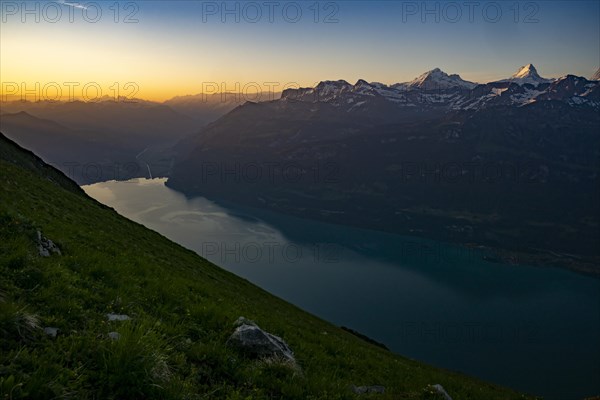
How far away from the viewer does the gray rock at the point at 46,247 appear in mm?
12293

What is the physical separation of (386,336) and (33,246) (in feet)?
437

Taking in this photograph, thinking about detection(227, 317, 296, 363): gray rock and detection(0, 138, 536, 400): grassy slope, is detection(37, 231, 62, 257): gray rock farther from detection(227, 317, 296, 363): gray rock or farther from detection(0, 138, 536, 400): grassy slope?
detection(227, 317, 296, 363): gray rock

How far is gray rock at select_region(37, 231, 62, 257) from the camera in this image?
12.3 meters

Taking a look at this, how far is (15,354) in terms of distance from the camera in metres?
5.81

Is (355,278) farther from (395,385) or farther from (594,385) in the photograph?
(395,385)

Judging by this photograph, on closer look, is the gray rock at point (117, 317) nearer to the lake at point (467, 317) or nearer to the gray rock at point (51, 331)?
the gray rock at point (51, 331)

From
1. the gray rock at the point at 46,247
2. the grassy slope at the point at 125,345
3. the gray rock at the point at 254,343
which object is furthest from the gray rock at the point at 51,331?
the gray rock at the point at 46,247

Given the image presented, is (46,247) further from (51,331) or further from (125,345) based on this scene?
(125,345)

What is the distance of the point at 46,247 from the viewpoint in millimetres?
12859

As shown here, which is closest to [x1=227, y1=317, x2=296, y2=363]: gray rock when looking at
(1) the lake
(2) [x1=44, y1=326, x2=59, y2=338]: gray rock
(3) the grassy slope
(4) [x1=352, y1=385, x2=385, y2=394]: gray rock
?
(3) the grassy slope

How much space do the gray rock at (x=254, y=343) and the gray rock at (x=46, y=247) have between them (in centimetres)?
706

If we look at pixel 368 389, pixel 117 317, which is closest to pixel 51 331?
pixel 117 317

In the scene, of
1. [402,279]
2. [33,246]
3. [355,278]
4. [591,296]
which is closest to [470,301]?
[402,279]

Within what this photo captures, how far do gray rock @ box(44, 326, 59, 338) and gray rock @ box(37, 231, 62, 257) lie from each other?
6030mm
